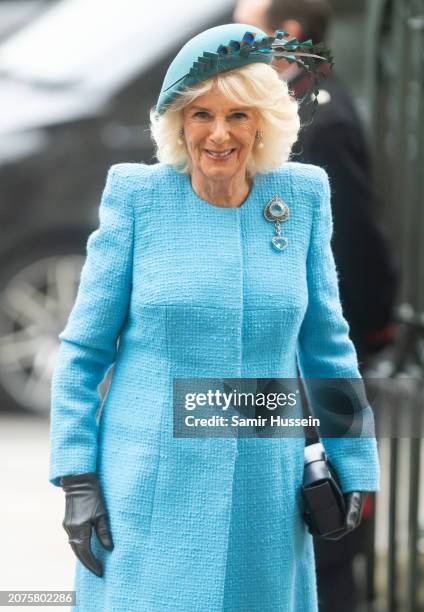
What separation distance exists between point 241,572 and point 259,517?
113 millimetres

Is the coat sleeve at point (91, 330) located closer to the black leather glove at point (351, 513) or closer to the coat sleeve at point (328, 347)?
the coat sleeve at point (328, 347)

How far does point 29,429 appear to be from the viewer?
6219mm

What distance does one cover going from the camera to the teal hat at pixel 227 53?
2.43 metres

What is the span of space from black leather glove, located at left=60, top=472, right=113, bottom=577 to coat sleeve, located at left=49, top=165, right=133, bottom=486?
0.02 m

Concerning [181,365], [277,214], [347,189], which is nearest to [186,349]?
[181,365]

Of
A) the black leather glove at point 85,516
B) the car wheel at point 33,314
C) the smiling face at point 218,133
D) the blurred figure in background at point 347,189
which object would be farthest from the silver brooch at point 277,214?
the car wheel at point 33,314

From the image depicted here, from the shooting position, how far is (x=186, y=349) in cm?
255

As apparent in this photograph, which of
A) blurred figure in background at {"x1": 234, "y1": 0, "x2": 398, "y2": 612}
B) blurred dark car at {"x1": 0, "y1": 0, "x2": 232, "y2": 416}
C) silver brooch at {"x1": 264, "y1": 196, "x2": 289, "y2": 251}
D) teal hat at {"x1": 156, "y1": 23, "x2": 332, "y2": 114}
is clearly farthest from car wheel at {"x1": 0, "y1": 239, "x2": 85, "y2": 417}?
teal hat at {"x1": 156, "y1": 23, "x2": 332, "y2": 114}

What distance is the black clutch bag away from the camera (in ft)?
8.71

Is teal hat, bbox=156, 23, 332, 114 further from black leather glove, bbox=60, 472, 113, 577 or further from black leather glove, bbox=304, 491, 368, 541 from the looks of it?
black leather glove, bbox=304, 491, 368, 541

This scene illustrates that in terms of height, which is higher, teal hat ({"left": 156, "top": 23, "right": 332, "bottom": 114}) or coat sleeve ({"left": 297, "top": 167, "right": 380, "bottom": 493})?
teal hat ({"left": 156, "top": 23, "right": 332, "bottom": 114})

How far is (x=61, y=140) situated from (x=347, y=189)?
2727 millimetres

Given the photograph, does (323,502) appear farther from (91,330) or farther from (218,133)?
(218,133)

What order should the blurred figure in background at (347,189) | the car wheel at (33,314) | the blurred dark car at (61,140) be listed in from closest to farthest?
the blurred figure in background at (347,189) → the blurred dark car at (61,140) → the car wheel at (33,314)
